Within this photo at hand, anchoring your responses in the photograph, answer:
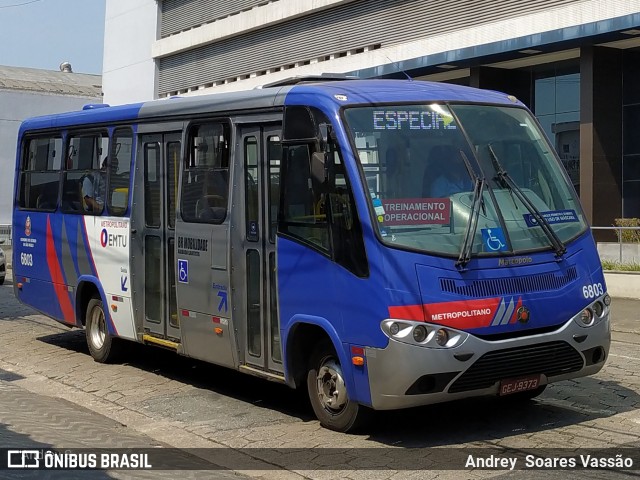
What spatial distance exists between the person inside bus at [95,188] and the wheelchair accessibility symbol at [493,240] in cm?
548

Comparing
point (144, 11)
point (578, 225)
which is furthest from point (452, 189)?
point (144, 11)

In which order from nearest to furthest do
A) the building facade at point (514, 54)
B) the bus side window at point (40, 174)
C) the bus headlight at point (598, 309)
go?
the bus headlight at point (598, 309) → the bus side window at point (40, 174) → the building facade at point (514, 54)

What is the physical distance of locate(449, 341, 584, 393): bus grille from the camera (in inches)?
317

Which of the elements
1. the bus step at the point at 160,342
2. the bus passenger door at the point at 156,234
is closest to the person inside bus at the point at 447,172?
the bus passenger door at the point at 156,234

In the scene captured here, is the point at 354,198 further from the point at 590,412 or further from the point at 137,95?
the point at 137,95

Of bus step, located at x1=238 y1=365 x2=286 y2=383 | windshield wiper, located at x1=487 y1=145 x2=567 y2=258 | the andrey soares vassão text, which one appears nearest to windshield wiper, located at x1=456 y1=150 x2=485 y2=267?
windshield wiper, located at x1=487 y1=145 x2=567 y2=258

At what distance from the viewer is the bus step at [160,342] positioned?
36.3ft

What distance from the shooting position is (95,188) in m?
12.8

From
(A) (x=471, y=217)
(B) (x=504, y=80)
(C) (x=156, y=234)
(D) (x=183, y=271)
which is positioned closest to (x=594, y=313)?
(A) (x=471, y=217)

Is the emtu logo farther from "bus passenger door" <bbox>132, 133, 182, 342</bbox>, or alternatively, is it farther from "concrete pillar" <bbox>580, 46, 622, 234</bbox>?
"concrete pillar" <bbox>580, 46, 622, 234</bbox>

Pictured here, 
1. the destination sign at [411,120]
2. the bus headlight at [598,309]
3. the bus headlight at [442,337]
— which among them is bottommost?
the bus headlight at [442,337]

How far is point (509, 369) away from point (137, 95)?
36.6 metres

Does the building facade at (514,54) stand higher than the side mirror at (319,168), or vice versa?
the building facade at (514,54)

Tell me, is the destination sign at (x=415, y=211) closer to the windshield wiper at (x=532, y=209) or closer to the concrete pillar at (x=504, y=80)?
the windshield wiper at (x=532, y=209)
